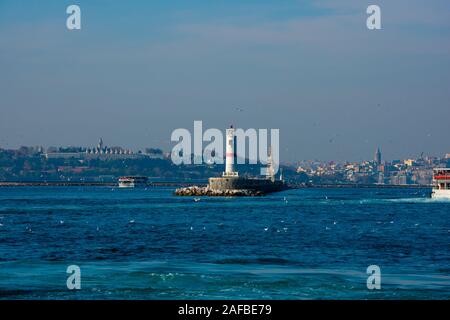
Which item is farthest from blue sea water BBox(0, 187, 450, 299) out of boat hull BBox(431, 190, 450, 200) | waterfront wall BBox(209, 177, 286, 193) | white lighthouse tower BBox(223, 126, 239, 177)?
waterfront wall BBox(209, 177, 286, 193)

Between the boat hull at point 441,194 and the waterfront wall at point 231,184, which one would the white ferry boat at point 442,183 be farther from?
the waterfront wall at point 231,184

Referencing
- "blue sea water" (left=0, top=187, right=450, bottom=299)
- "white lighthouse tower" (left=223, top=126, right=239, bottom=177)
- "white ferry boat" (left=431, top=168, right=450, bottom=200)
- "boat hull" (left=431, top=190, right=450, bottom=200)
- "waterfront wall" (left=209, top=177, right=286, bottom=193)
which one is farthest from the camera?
"waterfront wall" (left=209, top=177, right=286, bottom=193)

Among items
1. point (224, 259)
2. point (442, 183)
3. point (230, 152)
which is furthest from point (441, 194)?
point (224, 259)

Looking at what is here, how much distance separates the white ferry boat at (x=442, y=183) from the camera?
112 m

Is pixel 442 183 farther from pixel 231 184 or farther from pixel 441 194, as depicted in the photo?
pixel 231 184

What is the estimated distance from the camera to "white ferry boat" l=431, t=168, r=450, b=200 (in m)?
112

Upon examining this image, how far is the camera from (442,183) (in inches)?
4513

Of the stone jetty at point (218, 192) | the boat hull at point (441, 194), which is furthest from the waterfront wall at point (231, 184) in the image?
the boat hull at point (441, 194)

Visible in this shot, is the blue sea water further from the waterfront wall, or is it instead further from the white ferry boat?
the waterfront wall
